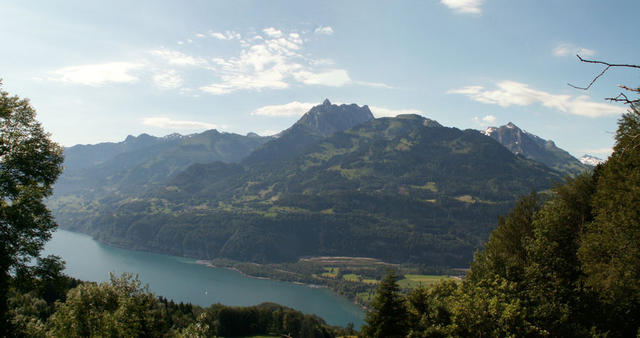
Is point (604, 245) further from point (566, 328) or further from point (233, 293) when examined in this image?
point (233, 293)

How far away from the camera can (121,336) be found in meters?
17.1

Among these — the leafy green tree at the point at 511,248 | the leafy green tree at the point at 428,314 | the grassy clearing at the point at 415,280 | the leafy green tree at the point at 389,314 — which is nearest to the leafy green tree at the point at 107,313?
the leafy green tree at the point at 389,314

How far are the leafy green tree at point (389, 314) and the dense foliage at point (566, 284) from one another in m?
0.77

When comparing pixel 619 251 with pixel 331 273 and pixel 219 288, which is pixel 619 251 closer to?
pixel 219 288

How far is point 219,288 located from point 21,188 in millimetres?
157728

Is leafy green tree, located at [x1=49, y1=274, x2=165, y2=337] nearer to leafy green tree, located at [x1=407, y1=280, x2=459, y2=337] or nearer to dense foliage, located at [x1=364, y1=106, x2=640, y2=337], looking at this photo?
leafy green tree, located at [x1=407, y1=280, x2=459, y2=337]

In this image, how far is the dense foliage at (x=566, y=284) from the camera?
61.0 feet

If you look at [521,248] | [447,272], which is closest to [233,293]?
[447,272]

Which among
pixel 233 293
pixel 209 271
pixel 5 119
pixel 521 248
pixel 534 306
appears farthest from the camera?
pixel 209 271

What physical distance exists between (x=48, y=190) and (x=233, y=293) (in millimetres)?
149331

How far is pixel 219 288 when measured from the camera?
15925cm

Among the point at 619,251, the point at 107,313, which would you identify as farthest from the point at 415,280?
the point at 107,313

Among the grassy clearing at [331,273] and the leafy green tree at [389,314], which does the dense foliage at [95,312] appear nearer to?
the leafy green tree at [389,314]

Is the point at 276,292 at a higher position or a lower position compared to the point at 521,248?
lower
